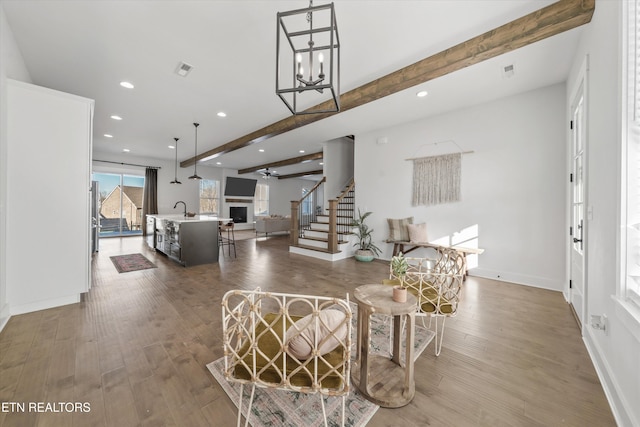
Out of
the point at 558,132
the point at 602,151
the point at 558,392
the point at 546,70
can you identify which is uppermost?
the point at 546,70

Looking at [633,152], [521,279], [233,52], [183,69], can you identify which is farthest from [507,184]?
[183,69]

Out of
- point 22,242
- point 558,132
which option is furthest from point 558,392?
point 22,242

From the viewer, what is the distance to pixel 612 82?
158 cm

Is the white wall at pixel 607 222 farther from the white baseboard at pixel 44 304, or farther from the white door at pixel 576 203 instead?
the white baseboard at pixel 44 304

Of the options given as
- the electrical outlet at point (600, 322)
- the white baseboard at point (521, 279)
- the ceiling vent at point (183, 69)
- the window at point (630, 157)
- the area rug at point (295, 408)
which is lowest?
the area rug at point (295, 408)

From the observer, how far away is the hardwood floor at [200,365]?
53.7 inches

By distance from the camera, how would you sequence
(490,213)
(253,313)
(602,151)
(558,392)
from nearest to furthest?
1. (253,313)
2. (558,392)
3. (602,151)
4. (490,213)

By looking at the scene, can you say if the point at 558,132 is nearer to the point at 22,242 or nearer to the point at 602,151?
the point at 602,151

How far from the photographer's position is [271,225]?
9.49 m

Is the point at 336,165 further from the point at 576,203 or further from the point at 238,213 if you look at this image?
the point at 238,213

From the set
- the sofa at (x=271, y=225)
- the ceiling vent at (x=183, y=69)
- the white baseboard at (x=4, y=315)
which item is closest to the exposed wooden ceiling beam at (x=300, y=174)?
the sofa at (x=271, y=225)

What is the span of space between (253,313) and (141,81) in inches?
160

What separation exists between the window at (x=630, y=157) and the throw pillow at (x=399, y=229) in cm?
339

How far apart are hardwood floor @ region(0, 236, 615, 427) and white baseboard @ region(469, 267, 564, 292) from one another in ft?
0.68
